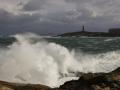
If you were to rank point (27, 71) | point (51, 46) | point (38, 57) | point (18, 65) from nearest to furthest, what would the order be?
1. point (27, 71)
2. point (18, 65)
3. point (38, 57)
4. point (51, 46)

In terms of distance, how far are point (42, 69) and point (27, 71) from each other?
1239 millimetres

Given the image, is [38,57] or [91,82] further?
[38,57]

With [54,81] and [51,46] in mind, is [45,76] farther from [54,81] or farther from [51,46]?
[51,46]

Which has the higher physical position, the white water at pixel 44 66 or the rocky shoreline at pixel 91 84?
the rocky shoreline at pixel 91 84

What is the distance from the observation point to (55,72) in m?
17.4

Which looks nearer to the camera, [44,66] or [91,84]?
[91,84]

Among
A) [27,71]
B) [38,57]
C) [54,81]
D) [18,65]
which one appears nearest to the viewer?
[54,81]

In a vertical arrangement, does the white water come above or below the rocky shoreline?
below

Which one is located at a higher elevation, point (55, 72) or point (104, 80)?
point (104, 80)

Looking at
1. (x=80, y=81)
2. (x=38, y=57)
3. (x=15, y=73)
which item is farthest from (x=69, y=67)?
(x=80, y=81)

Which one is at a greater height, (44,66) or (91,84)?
(91,84)

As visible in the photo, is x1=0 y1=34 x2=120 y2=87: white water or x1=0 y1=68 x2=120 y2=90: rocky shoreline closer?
x1=0 y1=68 x2=120 y2=90: rocky shoreline

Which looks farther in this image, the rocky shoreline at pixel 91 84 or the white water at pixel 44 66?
the white water at pixel 44 66

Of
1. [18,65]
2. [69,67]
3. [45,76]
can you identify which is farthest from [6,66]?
[69,67]
